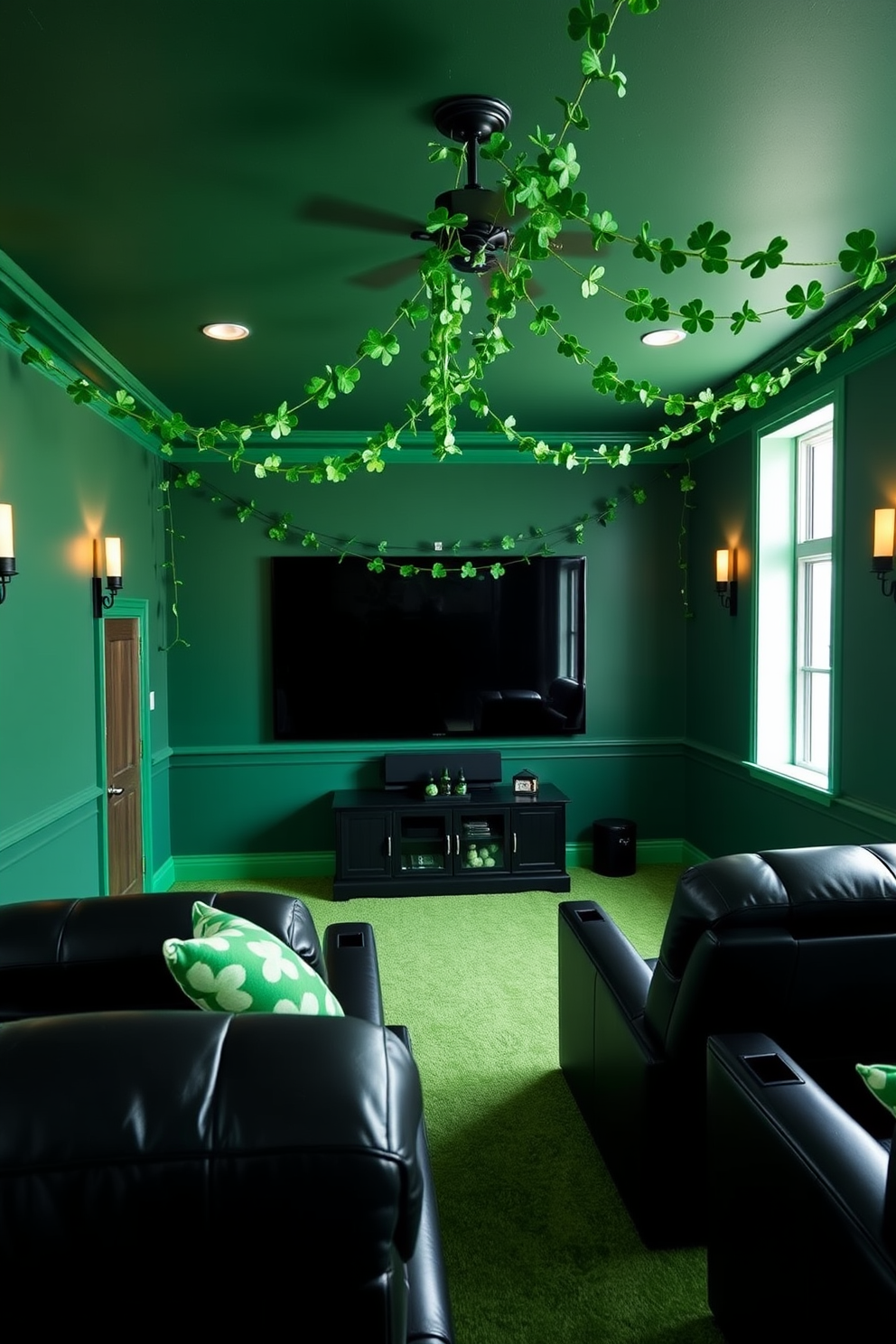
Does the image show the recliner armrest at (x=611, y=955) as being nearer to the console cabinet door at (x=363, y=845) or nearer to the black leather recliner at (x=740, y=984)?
the black leather recliner at (x=740, y=984)

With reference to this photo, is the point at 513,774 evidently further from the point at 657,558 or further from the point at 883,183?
the point at 883,183

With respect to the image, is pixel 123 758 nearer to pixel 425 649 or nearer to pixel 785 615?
pixel 425 649

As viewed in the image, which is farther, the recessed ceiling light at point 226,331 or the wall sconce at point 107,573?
the wall sconce at point 107,573

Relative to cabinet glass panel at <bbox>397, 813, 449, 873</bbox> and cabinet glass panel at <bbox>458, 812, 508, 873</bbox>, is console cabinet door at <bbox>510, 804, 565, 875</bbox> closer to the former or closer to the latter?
cabinet glass panel at <bbox>458, 812, 508, 873</bbox>

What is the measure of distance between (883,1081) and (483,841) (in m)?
3.98

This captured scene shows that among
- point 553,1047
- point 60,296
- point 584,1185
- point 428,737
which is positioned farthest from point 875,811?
point 60,296

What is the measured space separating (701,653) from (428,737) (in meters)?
1.74

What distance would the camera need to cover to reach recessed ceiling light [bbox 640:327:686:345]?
3605 millimetres

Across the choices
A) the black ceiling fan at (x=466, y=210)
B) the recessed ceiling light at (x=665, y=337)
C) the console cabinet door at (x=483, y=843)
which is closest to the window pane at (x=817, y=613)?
the recessed ceiling light at (x=665, y=337)

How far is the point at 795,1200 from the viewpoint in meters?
1.39

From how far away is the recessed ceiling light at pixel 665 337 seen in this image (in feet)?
11.8

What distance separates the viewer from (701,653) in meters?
5.31

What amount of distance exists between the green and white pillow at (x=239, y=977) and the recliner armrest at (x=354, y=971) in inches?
13.2

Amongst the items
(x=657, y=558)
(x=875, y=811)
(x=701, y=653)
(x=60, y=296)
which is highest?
(x=60, y=296)
